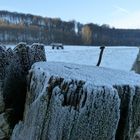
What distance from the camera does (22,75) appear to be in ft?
10.6

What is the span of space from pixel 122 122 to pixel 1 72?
1.19 metres

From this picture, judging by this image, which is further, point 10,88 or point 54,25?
point 54,25

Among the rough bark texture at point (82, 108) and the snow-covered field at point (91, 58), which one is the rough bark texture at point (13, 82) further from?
the snow-covered field at point (91, 58)

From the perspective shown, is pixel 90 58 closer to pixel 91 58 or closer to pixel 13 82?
pixel 91 58

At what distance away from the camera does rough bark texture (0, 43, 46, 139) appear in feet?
10.2

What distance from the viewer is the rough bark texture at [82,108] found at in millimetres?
2156

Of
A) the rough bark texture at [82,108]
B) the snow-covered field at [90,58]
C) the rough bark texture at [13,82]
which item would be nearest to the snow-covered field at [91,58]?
the snow-covered field at [90,58]

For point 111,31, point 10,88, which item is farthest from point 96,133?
point 111,31

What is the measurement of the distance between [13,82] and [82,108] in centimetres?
115

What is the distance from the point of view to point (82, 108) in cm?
216

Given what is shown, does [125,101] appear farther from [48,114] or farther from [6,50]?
[6,50]

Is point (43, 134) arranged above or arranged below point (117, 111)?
below

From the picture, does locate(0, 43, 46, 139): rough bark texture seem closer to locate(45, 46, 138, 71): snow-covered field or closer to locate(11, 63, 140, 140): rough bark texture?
locate(11, 63, 140, 140): rough bark texture

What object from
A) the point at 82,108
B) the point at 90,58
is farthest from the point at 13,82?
the point at 90,58
